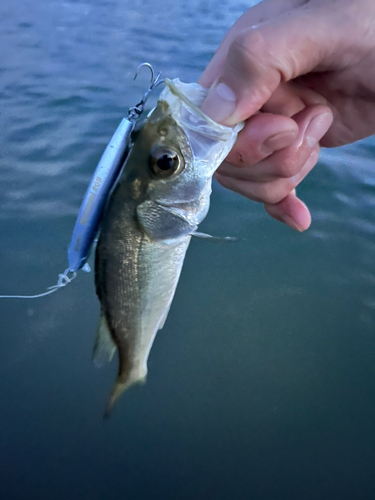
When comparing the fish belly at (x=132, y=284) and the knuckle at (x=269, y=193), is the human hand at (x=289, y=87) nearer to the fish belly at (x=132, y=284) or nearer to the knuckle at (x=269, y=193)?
the knuckle at (x=269, y=193)

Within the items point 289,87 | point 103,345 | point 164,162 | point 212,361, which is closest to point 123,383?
point 103,345

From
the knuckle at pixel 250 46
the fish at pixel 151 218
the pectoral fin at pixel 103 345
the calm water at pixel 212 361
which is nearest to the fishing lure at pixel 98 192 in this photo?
the fish at pixel 151 218

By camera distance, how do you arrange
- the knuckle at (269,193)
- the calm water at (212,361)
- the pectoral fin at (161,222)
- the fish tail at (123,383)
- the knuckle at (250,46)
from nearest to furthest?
the knuckle at (250,46) → the pectoral fin at (161,222) → the fish tail at (123,383) → the knuckle at (269,193) → the calm water at (212,361)

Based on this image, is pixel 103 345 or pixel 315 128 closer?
pixel 103 345

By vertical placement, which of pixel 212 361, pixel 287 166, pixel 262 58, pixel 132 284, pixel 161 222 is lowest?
pixel 212 361

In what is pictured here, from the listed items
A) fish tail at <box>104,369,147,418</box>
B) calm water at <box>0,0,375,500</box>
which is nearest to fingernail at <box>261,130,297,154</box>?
fish tail at <box>104,369,147,418</box>

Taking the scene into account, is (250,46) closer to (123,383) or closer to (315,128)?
(315,128)

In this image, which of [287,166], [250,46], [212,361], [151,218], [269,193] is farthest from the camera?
[212,361]
